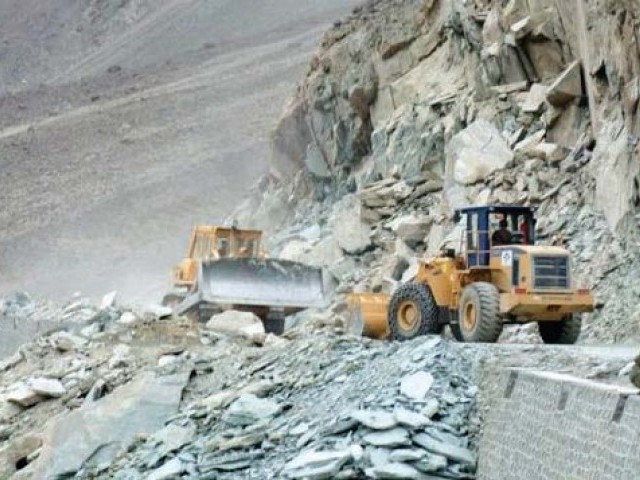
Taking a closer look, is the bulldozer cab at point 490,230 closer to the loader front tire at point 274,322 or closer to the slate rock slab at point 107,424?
the slate rock slab at point 107,424

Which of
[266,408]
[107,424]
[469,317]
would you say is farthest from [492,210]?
[107,424]

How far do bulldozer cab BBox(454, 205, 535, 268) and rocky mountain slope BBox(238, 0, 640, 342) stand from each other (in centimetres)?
152

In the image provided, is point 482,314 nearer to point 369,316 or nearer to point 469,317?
point 469,317

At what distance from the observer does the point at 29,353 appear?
14.3m

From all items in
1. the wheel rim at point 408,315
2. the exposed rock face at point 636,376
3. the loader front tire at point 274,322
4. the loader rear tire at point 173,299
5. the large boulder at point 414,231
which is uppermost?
the large boulder at point 414,231

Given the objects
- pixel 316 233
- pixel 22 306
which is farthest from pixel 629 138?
pixel 22 306

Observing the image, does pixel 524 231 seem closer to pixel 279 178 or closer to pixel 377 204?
pixel 377 204

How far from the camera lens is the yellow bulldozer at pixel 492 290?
11484 millimetres

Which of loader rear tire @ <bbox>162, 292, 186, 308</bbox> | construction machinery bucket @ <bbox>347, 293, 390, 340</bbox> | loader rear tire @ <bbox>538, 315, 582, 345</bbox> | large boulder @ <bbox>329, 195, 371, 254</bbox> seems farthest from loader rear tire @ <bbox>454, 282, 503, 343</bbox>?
large boulder @ <bbox>329, 195, 371, 254</bbox>

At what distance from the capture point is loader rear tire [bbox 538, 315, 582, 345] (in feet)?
40.2

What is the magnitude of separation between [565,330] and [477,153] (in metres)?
7.14

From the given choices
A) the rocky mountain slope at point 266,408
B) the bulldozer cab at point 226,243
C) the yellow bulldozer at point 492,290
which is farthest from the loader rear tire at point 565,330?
the bulldozer cab at point 226,243

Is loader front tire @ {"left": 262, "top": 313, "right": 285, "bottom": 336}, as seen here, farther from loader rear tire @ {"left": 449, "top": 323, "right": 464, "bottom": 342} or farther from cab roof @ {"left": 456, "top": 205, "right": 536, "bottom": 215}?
cab roof @ {"left": 456, "top": 205, "right": 536, "bottom": 215}

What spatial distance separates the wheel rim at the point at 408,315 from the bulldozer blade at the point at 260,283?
4273 millimetres
